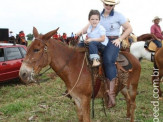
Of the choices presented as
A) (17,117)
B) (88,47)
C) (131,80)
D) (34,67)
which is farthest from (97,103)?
(34,67)

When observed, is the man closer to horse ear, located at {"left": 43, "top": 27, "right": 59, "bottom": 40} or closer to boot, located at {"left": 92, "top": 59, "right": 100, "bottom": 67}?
boot, located at {"left": 92, "top": 59, "right": 100, "bottom": 67}

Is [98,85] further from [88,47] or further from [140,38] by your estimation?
[140,38]

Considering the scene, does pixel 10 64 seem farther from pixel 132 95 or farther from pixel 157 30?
pixel 157 30

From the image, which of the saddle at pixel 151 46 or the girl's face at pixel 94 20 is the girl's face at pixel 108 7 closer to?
the girl's face at pixel 94 20

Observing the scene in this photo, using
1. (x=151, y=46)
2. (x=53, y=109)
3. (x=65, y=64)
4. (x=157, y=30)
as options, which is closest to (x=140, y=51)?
(x=151, y=46)

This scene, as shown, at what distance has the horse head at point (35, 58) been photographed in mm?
4004

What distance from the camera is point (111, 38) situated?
5.09 m

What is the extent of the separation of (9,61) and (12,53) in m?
0.59

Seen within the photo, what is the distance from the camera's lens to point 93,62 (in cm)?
454

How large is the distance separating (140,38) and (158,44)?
1.61 m

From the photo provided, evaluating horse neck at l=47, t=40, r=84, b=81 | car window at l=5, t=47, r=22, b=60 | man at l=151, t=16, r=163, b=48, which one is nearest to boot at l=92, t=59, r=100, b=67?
horse neck at l=47, t=40, r=84, b=81

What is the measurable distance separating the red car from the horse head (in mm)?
6798

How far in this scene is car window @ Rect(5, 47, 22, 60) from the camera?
434 inches

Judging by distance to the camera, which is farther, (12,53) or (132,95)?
(12,53)
